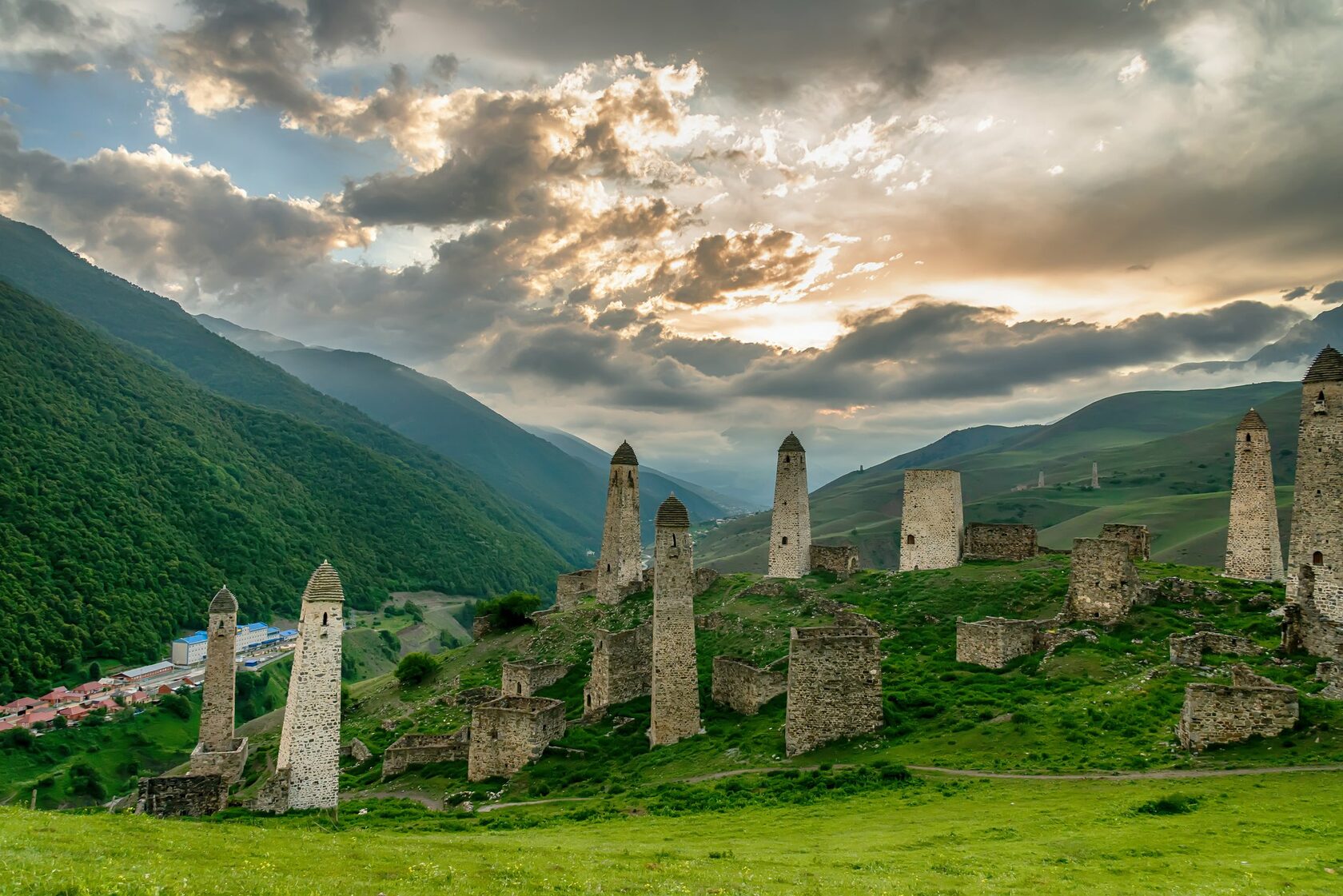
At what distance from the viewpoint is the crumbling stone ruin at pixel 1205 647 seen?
91.0 ft

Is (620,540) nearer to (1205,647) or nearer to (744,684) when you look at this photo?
Result: (744,684)

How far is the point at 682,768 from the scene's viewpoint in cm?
2989

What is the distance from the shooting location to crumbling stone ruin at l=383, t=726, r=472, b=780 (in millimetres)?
39344

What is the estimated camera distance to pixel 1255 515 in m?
38.1

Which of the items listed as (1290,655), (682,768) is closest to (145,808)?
(682,768)

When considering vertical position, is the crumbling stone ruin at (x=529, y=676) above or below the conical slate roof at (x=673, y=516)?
below

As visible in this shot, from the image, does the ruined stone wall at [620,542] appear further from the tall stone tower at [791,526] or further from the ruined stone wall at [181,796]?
the ruined stone wall at [181,796]

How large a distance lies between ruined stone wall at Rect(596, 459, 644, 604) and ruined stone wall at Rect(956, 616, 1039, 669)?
26156mm

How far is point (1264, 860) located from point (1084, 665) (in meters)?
16.8

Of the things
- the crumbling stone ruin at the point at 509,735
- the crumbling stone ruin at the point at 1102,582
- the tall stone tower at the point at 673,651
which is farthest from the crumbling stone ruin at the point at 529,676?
the crumbling stone ruin at the point at 1102,582

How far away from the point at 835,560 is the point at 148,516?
112m

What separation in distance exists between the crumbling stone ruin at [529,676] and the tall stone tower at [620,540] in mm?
8878

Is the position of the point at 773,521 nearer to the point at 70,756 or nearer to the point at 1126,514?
the point at 70,756

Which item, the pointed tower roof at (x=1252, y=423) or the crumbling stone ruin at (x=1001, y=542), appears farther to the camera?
the crumbling stone ruin at (x=1001, y=542)
